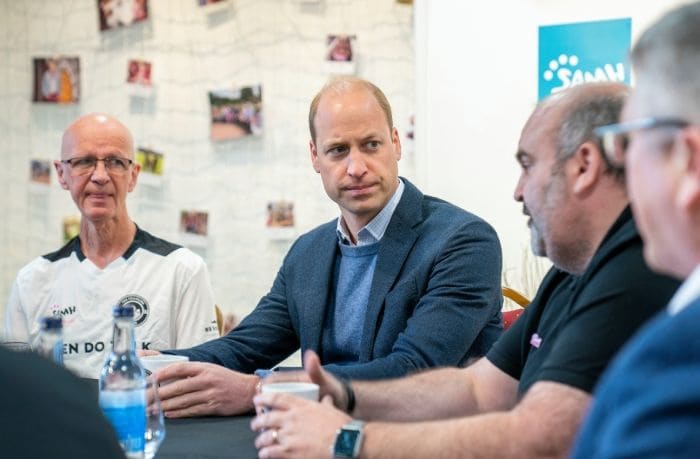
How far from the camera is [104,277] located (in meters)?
3.01

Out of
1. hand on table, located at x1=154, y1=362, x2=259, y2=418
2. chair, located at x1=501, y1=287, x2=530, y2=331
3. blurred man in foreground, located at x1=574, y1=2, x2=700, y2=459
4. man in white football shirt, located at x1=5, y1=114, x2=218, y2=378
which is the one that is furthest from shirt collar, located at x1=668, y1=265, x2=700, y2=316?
man in white football shirt, located at x1=5, y1=114, x2=218, y2=378

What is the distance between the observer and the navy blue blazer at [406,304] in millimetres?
2406

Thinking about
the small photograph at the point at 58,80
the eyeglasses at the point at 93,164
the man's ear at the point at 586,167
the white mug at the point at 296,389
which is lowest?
the white mug at the point at 296,389

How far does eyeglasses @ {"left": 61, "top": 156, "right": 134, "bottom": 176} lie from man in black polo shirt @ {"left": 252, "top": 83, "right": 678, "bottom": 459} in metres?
1.43

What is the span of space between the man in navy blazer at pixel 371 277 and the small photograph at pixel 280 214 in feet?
4.55

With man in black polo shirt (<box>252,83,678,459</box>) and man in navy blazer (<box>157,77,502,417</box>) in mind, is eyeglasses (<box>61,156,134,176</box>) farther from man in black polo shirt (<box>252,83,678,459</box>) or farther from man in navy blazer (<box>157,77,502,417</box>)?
man in black polo shirt (<box>252,83,678,459</box>)

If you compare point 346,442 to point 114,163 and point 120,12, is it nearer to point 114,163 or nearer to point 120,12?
point 114,163

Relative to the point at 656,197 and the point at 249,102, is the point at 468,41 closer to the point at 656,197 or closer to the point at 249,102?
the point at 249,102

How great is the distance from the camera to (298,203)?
429 centimetres

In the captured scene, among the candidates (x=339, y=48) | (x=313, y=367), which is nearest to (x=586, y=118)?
(x=313, y=367)

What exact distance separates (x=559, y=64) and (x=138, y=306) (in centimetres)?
171

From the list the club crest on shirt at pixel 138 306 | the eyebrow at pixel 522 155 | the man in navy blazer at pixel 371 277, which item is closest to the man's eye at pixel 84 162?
the club crest on shirt at pixel 138 306

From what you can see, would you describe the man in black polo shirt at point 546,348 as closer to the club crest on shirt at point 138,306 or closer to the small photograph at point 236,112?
the club crest on shirt at point 138,306

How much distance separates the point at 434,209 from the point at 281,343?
544 mm
